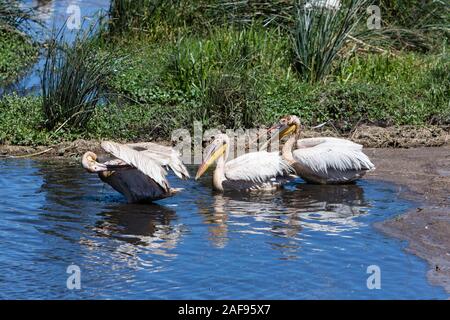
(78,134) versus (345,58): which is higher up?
(345,58)

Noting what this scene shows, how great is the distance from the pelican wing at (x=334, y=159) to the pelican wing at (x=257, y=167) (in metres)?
0.22

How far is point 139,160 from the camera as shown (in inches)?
339

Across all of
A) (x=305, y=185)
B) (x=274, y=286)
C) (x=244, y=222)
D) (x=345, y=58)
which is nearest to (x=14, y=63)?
(x=345, y=58)

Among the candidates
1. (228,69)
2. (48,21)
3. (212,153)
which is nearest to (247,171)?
(212,153)

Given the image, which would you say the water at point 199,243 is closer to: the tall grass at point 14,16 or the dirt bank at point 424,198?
the dirt bank at point 424,198

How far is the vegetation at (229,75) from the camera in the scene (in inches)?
445

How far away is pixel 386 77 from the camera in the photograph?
43.0ft

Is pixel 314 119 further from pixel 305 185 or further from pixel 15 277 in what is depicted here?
pixel 15 277

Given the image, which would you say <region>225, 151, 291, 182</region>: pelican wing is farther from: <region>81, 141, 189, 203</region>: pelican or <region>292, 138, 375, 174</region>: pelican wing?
<region>81, 141, 189, 203</region>: pelican

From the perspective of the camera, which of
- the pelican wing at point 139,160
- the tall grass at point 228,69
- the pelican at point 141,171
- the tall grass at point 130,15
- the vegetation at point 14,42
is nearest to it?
the pelican wing at point 139,160

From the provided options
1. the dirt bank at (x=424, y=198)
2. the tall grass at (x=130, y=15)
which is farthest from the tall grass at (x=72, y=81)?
the tall grass at (x=130, y=15)

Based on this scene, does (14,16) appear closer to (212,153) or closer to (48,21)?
(48,21)

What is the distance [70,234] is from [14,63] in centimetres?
700
